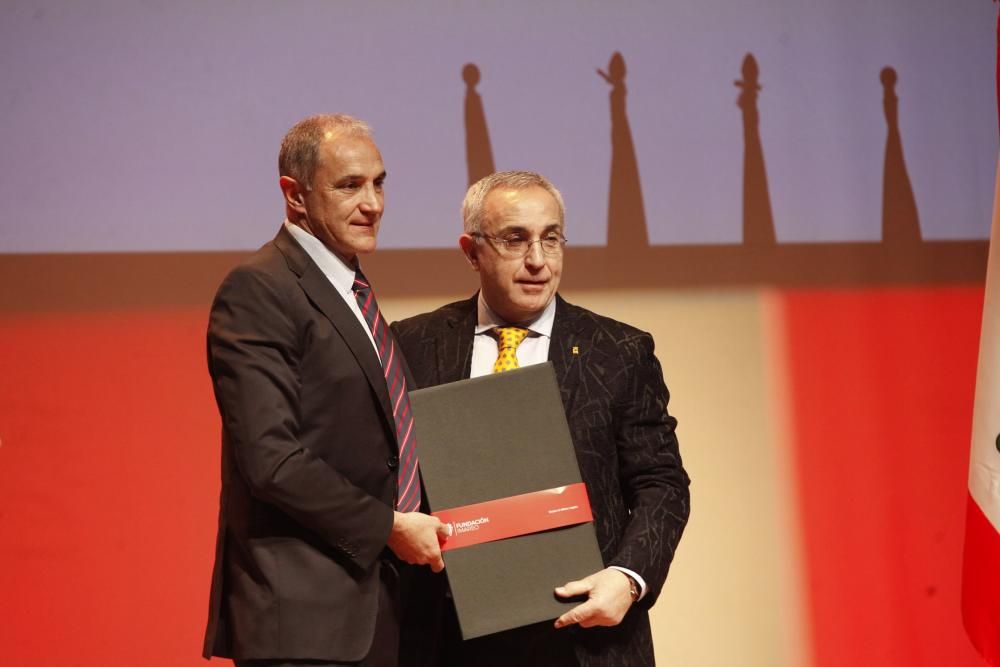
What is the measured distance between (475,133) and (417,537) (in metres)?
1.73

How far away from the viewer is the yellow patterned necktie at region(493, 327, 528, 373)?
2.16 m

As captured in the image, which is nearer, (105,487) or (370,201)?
(370,201)

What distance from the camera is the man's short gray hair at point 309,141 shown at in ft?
6.32

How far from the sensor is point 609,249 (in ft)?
11.0

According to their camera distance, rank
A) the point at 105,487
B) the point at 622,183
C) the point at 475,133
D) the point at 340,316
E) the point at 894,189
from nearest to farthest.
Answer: the point at 340,316, the point at 105,487, the point at 475,133, the point at 622,183, the point at 894,189

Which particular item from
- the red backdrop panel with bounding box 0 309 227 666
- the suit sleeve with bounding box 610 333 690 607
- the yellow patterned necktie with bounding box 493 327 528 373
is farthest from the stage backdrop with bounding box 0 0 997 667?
the suit sleeve with bounding box 610 333 690 607

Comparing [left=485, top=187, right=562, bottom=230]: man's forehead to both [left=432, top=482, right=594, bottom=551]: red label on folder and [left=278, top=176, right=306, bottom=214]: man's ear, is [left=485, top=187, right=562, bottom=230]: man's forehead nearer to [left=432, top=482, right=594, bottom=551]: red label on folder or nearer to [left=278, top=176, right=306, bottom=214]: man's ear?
[left=278, top=176, right=306, bottom=214]: man's ear

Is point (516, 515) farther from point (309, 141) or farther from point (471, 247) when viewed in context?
point (309, 141)

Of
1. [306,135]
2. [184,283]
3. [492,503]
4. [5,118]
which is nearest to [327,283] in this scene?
[306,135]

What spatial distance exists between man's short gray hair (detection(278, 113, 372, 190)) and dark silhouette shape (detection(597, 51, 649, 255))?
4.95 feet

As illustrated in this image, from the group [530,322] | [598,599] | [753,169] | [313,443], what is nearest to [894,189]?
[753,169]

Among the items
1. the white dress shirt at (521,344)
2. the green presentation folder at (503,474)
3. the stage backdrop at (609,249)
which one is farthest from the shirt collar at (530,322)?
the stage backdrop at (609,249)

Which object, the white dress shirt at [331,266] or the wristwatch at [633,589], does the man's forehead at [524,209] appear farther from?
the wristwatch at [633,589]

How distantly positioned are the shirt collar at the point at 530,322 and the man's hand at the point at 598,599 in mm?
514
